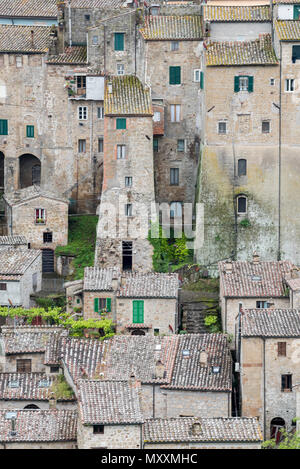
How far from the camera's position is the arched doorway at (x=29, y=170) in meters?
112

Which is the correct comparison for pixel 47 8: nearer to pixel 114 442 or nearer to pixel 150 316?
pixel 150 316

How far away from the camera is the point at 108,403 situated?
264 ft

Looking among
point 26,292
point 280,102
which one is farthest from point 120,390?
point 280,102

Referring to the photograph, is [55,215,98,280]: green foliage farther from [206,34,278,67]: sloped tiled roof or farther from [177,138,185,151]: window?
[206,34,278,67]: sloped tiled roof

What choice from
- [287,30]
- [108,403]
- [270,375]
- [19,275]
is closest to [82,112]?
[19,275]

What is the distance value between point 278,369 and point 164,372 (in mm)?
6202

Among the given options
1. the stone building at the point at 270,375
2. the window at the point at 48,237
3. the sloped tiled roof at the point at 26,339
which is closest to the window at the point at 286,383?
the stone building at the point at 270,375

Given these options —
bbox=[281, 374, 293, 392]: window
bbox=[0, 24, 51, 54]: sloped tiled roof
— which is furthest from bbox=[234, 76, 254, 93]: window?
bbox=[281, 374, 293, 392]: window

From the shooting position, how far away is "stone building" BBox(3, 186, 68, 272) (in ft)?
343

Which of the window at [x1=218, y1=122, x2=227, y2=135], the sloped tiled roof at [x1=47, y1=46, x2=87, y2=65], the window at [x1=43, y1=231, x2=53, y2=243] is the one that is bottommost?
the window at [x1=43, y1=231, x2=53, y2=243]

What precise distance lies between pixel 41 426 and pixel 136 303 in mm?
14922

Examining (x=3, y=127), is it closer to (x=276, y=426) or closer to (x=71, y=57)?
(x=71, y=57)

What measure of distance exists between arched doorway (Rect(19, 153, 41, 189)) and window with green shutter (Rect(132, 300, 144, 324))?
819 inches

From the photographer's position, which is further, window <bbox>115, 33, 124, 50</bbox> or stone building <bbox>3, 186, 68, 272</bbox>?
window <bbox>115, 33, 124, 50</bbox>
